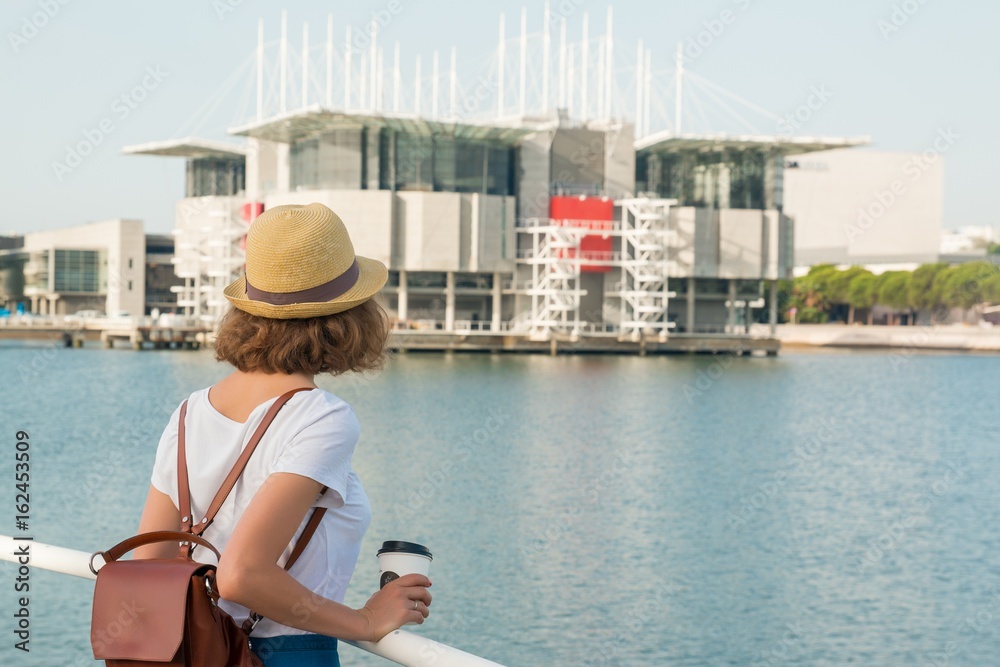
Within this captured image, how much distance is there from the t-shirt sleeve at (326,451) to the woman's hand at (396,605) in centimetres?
20

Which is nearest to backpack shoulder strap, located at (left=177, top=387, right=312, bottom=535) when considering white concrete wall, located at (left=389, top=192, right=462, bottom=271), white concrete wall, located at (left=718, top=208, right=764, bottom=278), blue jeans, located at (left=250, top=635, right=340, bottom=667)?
blue jeans, located at (left=250, top=635, right=340, bottom=667)

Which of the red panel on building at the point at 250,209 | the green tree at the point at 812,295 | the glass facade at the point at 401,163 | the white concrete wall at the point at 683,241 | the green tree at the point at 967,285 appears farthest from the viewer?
the green tree at the point at 812,295

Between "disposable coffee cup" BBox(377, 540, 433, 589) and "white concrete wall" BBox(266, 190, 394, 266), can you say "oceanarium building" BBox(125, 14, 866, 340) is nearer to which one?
"white concrete wall" BBox(266, 190, 394, 266)

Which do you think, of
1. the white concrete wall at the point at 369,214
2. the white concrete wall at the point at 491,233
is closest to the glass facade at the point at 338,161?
the white concrete wall at the point at 369,214

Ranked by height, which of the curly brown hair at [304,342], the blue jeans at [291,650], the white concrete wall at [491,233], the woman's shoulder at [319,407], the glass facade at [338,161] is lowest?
the blue jeans at [291,650]

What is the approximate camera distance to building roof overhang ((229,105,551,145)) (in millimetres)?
73938

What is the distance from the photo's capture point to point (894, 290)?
112 m

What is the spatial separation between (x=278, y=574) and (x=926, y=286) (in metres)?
114

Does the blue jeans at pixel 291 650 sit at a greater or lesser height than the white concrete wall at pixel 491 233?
lesser

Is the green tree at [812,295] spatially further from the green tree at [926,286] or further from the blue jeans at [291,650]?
the blue jeans at [291,650]

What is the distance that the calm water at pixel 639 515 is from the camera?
1472cm

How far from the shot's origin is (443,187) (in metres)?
79.0

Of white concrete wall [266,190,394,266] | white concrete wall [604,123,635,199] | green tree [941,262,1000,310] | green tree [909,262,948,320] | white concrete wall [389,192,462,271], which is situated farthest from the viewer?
green tree [909,262,948,320]

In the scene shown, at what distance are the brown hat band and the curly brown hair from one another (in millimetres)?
46
